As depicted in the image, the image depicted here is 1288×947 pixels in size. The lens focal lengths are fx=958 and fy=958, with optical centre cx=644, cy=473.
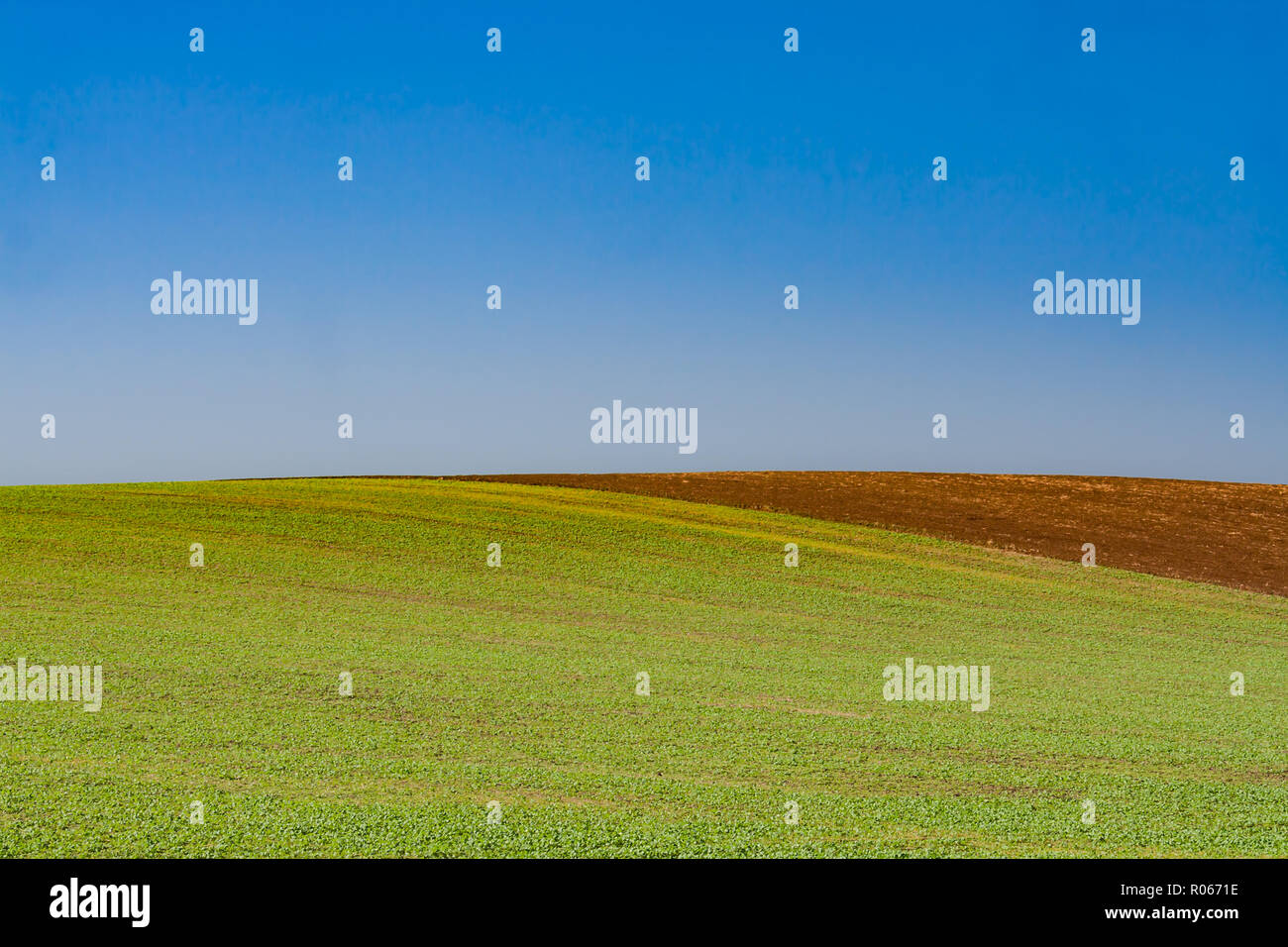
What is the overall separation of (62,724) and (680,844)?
8942mm

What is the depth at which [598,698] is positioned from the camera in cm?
1573

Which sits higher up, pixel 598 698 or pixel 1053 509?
pixel 1053 509

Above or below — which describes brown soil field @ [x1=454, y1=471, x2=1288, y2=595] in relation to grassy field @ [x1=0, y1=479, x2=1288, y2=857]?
above

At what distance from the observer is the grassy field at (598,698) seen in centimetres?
962

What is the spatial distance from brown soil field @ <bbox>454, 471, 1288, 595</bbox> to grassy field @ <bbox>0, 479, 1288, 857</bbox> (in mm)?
4012

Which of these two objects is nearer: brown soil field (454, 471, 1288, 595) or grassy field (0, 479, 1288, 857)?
grassy field (0, 479, 1288, 857)

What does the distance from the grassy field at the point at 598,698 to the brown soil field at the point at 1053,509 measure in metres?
4.01

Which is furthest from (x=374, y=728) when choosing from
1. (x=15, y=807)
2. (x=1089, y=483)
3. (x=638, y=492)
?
(x=1089, y=483)

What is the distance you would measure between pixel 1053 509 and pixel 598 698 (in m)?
36.7

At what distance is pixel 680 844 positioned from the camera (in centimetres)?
898

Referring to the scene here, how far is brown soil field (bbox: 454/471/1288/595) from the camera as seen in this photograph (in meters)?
37.3

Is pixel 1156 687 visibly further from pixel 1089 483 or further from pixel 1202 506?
pixel 1089 483

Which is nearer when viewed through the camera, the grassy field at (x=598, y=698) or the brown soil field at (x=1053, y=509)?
the grassy field at (x=598, y=698)

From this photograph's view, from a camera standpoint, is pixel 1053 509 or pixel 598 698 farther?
pixel 1053 509
